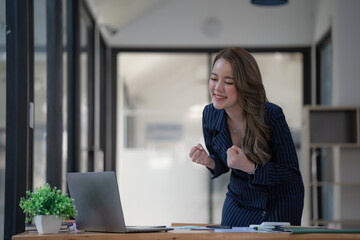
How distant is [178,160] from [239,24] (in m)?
1.79

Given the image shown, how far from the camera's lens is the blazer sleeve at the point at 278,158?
2107 millimetres

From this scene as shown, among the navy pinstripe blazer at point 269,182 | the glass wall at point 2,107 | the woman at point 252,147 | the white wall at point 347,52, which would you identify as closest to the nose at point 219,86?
the woman at point 252,147

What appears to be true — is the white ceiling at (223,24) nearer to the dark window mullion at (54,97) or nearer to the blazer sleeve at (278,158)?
the dark window mullion at (54,97)

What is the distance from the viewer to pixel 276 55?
8.05 m

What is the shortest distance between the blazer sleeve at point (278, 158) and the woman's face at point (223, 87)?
6.1 inches

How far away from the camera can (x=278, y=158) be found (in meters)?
2.17

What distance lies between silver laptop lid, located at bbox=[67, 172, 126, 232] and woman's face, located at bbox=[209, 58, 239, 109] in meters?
0.44

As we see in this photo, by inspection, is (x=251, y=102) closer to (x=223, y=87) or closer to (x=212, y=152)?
(x=223, y=87)

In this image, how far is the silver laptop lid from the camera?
6.34ft

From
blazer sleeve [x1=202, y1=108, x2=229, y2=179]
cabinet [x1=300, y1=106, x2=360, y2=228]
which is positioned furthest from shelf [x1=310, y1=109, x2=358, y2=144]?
blazer sleeve [x1=202, y1=108, x2=229, y2=179]

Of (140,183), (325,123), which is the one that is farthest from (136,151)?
(325,123)

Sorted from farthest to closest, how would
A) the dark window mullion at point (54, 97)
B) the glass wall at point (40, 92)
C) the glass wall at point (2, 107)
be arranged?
the dark window mullion at point (54, 97)
the glass wall at point (40, 92)
the glass wall at point (2, 107)

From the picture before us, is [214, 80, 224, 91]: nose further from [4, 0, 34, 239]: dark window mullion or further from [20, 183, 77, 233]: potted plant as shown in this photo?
[4, 0, 34, 239]: dark window mullion

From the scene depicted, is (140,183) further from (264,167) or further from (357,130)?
(264,167)
